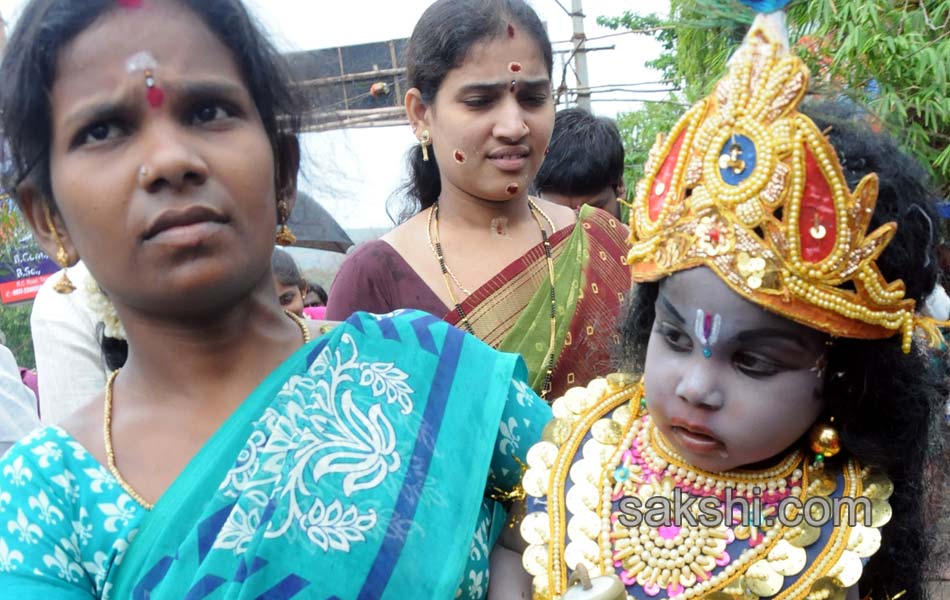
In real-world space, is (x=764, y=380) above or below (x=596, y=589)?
above

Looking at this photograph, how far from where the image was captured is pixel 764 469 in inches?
68.9

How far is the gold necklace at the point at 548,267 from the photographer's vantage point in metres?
2.70

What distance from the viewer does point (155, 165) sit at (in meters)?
1.48

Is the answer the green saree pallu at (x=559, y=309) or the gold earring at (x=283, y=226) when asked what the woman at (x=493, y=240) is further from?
the gold earring at (x=283, y=226)

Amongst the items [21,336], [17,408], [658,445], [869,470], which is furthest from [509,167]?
[21,336]

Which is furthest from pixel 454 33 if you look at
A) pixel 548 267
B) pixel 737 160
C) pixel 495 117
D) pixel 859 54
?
pixel 859 54

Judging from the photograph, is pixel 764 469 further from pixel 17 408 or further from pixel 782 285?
pixel 17 408

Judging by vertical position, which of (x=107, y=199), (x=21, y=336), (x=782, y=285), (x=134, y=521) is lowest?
(x=21, y=336)

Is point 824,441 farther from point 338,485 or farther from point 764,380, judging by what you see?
point 338,485

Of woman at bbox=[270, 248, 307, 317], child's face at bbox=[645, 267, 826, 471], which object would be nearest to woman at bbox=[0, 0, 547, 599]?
child's face at bbox=[645, 267, 826, 471]

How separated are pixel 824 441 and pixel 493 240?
1374 mm

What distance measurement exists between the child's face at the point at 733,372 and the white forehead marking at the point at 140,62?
3.01ft

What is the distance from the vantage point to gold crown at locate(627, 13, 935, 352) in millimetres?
1568

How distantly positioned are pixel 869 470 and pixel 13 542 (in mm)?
1419
